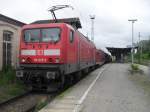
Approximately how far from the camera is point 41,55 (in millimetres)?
13758

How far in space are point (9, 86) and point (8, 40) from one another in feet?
17.5

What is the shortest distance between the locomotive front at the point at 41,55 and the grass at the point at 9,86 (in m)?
0.78

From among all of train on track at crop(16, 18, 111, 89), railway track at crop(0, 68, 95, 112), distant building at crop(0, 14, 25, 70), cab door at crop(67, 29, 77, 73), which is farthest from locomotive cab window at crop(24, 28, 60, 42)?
distant building at crop(0, 14, 25, 70)

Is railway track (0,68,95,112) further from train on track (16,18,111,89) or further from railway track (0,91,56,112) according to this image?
train on track (16,18,111,89)

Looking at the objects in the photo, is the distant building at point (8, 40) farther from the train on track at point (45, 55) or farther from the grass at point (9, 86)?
the train on track at point (45, 55)

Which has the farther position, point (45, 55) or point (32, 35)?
point (32, 35)

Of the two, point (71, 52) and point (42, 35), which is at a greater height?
point (42, 35)

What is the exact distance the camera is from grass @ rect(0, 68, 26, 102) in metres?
13.5

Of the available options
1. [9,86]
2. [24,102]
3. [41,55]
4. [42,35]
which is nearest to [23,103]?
[24,102]

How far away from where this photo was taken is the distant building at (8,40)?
716 inches


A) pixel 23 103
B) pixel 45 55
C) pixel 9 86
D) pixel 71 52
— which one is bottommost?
pixel 23 103

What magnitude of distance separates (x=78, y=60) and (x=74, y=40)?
1964mm

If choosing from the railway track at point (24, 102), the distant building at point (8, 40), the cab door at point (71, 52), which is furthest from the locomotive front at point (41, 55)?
the distant building at point (8, 40)

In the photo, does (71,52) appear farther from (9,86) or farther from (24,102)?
(24,102)
